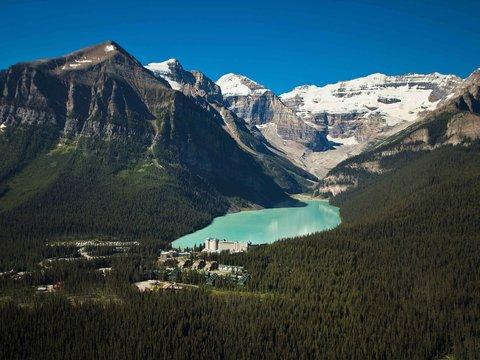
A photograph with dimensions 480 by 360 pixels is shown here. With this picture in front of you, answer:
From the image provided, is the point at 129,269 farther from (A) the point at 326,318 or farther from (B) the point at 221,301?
(A) the point at 326,318

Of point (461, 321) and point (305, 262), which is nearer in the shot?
point (461, 321)

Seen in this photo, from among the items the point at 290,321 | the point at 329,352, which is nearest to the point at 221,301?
the point at 290,321

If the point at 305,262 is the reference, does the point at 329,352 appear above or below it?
below

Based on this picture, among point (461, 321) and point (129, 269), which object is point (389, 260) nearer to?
point (461, 321)

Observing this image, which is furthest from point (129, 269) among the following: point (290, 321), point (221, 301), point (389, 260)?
point (389, 260)

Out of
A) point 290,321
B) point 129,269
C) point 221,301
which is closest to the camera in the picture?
point 290,321

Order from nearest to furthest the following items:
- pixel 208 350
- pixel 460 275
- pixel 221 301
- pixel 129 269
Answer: pixel 208 350 < pixel 221 301 < pixel 460 275 < pixel 129 269
